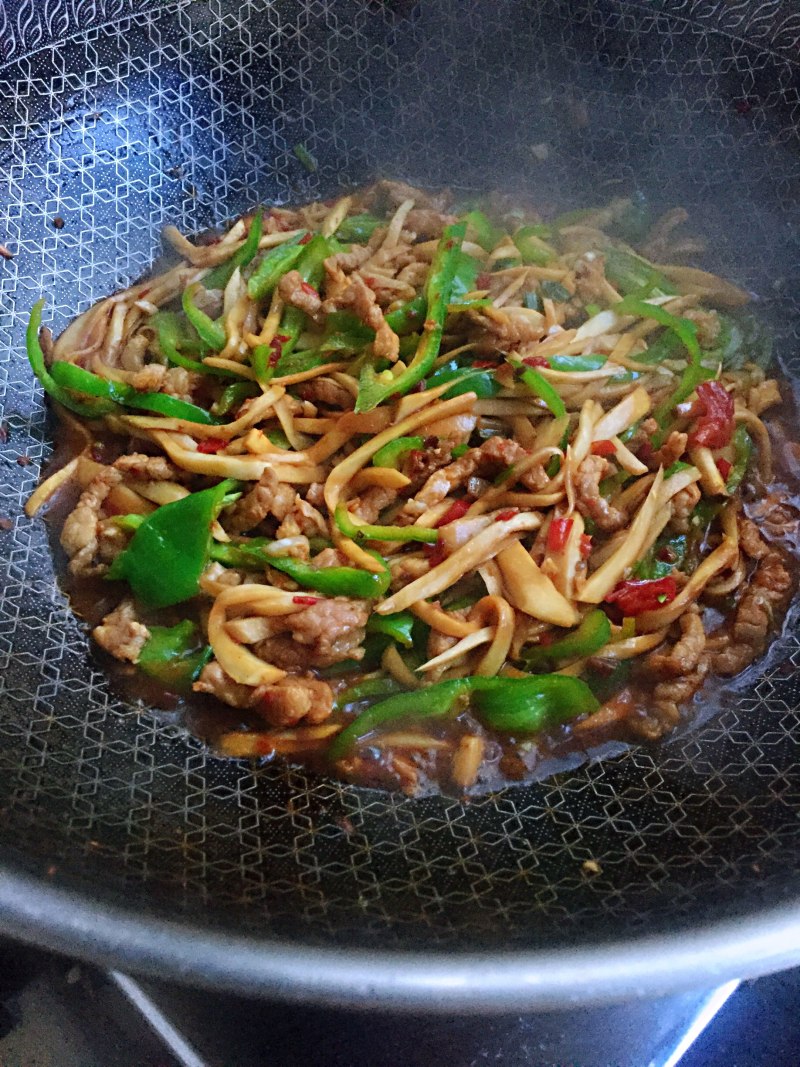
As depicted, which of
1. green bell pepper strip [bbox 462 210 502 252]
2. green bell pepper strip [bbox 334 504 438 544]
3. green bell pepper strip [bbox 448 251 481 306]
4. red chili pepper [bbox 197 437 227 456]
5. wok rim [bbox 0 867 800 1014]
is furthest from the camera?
green bell pepper strip [bbox 462 210 502 252]

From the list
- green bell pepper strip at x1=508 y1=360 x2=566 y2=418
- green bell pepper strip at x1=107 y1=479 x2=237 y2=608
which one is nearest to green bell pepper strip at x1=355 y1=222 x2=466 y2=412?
green bell pepper strip at x1=508 y1=360 x2=566 y2=418

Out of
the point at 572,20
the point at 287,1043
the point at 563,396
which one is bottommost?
the point at 287,1043

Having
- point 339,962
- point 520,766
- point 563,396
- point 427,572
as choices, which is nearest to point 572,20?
point 563,396

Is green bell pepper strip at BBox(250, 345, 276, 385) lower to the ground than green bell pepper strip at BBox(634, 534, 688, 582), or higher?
lower

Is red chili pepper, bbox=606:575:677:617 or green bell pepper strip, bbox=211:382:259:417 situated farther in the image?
green bell pepper strip, bbox=211:382:259:417

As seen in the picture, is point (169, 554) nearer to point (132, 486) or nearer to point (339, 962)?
point (132, 486)

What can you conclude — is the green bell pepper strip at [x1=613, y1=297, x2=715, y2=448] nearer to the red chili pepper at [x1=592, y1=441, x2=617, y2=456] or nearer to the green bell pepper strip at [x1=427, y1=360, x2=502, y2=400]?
the red chili pepper at [x1=592, y1=441, x2=617, y2=456]

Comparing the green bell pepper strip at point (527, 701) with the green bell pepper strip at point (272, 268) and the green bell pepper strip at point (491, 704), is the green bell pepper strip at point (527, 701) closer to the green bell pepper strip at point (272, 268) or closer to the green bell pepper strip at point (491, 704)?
the green bell pepper strip at point (491, 704)

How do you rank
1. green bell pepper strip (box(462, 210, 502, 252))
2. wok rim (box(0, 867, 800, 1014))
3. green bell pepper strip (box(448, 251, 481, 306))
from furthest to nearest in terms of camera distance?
green bell pepper strip (box(462, 210, 502, 252)), green bell pepper strip (box(448, 251, 481, 306)), wok rim (box(0, 867, 800, 1014))
